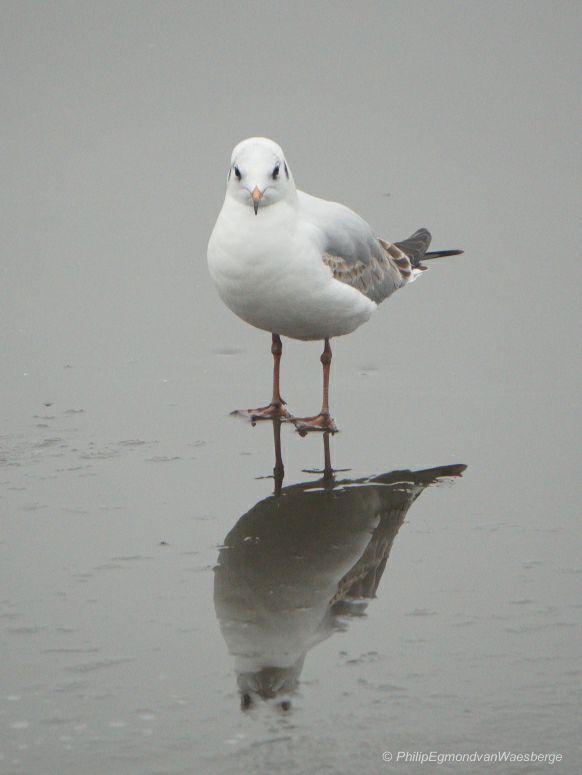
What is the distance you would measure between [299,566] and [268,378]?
255 centimetres

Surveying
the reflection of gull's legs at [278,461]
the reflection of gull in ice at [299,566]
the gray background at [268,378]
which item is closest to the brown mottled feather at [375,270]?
the gray background at [268,378]

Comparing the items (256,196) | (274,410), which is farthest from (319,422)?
(256,196)

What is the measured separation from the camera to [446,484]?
19.1 ft

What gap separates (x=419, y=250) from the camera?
8.54m

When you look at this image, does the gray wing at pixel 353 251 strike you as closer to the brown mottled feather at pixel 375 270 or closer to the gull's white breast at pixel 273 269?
the brown mottled feather at pixel 375 270

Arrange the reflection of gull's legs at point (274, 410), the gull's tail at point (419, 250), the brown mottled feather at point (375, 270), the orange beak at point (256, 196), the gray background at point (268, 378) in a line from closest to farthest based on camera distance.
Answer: the gray background at point (268, 378), the orange beak at point (256, 196), the reflection of gull's legs at point (274, 410), the brown mottled feather at point (375, 270), the gull's tail at point (419, 250)

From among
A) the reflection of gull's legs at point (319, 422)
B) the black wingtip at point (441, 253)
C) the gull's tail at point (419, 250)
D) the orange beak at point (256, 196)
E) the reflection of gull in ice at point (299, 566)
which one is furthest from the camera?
the black wingtip at point (441, 253)

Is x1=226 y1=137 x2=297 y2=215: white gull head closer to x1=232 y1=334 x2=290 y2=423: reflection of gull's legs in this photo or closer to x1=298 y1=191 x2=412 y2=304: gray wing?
x1=298 y1=191 x2=412 y2=304: gray wing

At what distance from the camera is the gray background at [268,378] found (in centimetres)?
396

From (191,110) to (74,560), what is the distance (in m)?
7.65

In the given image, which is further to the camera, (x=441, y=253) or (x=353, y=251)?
(x=441, y=253)

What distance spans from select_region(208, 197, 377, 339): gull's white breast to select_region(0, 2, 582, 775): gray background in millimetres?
548

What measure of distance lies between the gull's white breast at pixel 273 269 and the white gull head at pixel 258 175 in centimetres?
5

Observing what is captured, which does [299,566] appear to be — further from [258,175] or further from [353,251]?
[353,251]
